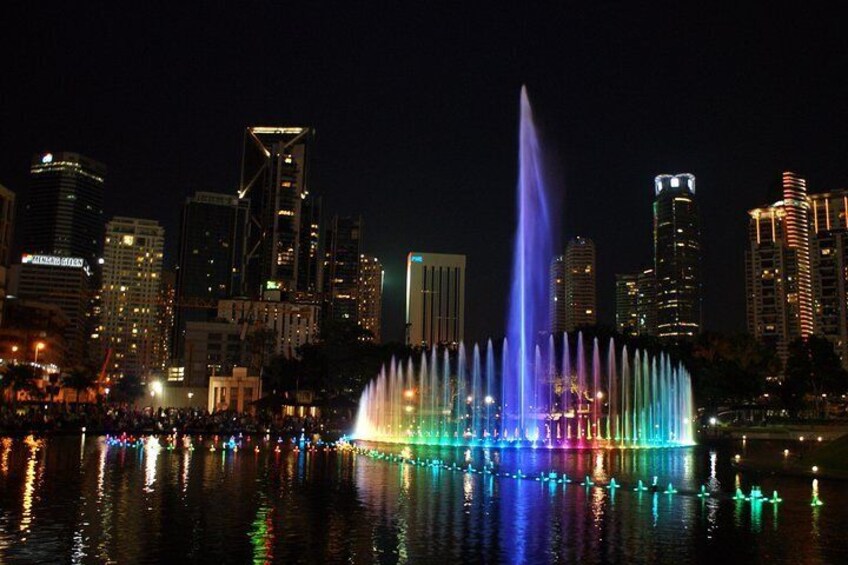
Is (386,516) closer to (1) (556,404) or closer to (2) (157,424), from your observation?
(2) (157,424)

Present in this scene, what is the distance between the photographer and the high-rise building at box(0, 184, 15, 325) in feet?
372

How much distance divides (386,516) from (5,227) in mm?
111760

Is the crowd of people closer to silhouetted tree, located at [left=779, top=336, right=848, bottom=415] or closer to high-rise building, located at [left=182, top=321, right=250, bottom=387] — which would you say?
silhouetted tree, located at [left=779, top=336, right=848, bottom=415]

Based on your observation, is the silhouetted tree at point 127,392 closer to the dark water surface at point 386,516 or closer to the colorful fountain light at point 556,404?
the colorful fountain light at point 556,404

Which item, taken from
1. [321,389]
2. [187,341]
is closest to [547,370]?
[321,389]

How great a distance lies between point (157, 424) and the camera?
67.3 meters

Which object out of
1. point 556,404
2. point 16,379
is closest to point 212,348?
point 16,379

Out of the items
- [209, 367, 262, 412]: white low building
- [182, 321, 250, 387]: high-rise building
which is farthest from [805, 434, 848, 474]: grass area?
[182, 321, 250, 387]: high-rise building

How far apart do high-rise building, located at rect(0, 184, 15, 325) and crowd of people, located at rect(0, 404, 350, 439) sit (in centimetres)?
4481

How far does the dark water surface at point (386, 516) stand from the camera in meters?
16.6

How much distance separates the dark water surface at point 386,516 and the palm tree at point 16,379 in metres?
68.9

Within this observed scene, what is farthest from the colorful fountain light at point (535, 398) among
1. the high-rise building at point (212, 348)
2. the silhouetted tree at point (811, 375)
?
the high-rise building at point (212, 348)

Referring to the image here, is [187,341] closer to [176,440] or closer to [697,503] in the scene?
[176,440]

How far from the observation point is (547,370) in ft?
236
